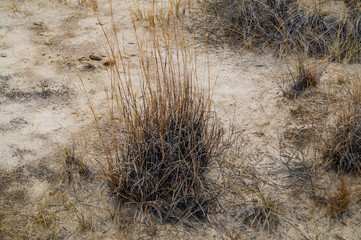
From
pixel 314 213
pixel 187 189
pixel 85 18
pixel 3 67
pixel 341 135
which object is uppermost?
pixel 85 18

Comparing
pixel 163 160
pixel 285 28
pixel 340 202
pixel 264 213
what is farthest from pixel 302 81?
pixel 163 160

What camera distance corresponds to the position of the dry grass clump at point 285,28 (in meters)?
3.35

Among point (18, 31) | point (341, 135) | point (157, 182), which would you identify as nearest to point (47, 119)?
point (157, 182)

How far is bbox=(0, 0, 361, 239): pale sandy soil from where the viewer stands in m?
1.95

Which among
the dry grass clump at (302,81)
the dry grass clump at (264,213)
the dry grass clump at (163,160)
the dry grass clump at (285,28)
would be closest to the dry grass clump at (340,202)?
the dry grass clump at (264,213)

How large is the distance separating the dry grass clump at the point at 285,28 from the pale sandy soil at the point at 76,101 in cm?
20

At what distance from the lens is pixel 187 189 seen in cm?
→ 201

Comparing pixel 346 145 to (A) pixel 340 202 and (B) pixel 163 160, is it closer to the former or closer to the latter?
(A) pixel 340 202

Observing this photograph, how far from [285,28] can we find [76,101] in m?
2.28

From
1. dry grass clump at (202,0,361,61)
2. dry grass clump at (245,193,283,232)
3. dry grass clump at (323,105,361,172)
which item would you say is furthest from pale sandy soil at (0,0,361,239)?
dry grass clump at (323,105,361,172)

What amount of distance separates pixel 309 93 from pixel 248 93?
0.53 m

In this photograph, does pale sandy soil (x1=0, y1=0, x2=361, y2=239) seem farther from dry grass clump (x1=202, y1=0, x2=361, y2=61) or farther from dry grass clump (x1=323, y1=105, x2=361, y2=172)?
dry grass clump (x1=323, y1=105, x2=361, y2=172)

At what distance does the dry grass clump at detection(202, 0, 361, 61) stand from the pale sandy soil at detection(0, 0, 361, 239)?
0.20 metres

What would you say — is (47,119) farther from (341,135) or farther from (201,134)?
(341,135)
